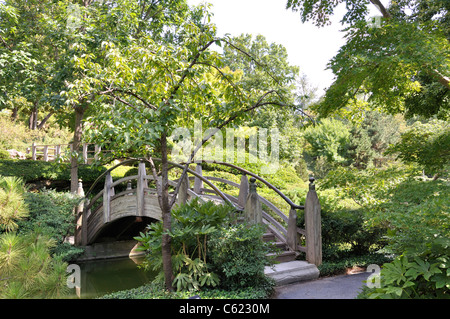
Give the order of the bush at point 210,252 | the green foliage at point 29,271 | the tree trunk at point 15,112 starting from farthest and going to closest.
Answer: the tree trunk at point 15,112, the bush at point 210,252, the green foliage at point 29,271

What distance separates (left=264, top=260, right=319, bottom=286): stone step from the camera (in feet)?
17.9

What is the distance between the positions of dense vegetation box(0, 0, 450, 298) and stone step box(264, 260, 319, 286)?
38 cm

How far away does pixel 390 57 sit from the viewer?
20.1 feet

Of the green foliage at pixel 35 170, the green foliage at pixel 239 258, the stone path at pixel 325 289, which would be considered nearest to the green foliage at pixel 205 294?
the green foliage at pixel 239 258

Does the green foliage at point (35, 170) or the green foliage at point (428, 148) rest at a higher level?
the green foliage at point (35, 170)

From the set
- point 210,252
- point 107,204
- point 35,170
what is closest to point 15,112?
point 35,170

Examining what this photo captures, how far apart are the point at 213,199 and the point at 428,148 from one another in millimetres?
4684

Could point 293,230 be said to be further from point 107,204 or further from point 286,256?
point 107,204

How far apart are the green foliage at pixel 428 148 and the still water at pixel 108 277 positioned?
7309mm

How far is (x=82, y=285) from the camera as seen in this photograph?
8.92 meters

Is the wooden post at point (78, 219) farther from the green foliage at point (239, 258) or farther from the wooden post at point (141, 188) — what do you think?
the green foliage at point (239, 258)

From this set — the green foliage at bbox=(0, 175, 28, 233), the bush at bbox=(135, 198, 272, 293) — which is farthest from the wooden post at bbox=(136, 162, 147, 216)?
the green foliage at bbox=(0, 175, 28, 233)

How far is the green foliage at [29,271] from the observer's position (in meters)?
3.38
